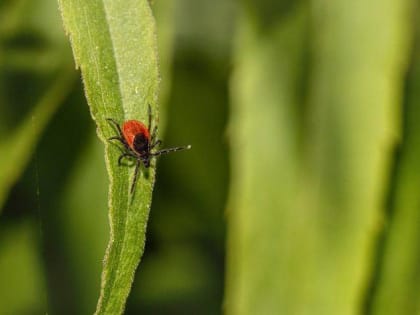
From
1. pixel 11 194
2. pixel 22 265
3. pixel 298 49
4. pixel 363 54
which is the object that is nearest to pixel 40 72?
pixel 11 194

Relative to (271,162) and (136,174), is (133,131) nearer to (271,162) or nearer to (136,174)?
(136,174)

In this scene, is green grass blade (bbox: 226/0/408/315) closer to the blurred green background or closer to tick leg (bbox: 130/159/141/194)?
the blurred green background

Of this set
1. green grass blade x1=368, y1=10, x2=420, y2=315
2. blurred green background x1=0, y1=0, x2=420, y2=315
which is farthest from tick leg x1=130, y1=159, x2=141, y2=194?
green grass blade x1=368, y1=10, x2=420, y2=315

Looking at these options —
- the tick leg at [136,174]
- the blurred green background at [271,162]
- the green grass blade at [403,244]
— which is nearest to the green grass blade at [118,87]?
the tick leg at [136,174]

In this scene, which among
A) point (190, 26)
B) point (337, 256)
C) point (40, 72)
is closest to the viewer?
point (337, 256)

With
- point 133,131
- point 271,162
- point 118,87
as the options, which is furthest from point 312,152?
point 118,87

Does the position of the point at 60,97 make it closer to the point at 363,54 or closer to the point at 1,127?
the point at 1,127

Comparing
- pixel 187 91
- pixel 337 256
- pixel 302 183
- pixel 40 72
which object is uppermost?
pixel 40 72
